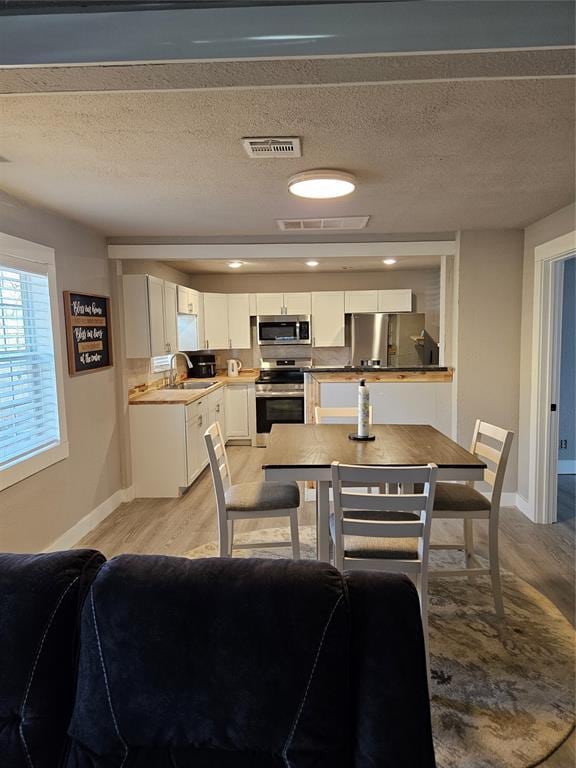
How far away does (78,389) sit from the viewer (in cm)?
361

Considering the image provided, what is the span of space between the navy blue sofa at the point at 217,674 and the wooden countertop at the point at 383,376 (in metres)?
3.16

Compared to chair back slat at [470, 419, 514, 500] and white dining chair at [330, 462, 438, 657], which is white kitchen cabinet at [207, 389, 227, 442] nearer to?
chair back slat at [470, 419, 514, 500]

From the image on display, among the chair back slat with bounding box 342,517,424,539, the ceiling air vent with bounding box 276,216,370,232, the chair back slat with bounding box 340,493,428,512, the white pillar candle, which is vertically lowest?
the chair back slat with bounding box 342,517,424,539

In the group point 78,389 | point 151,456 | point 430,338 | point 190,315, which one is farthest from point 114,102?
point 430,338

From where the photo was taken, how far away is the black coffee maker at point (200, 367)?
6.41m

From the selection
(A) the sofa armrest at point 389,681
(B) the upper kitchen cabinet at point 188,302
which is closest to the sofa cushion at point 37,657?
(A) the sofa armrest at point 389,681

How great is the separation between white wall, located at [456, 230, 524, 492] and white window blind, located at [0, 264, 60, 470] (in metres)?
3.19

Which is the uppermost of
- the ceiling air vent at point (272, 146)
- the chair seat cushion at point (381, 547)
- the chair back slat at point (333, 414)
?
the ceiling air vent at point (272, 146)

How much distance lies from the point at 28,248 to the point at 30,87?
5.46ft

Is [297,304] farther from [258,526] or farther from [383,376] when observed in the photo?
[258,526]

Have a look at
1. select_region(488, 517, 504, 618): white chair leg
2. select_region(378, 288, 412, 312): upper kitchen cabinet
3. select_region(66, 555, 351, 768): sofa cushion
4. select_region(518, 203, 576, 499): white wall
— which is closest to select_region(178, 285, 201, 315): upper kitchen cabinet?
select_region(378, 288, 412, 312): upper kitchen cabinet

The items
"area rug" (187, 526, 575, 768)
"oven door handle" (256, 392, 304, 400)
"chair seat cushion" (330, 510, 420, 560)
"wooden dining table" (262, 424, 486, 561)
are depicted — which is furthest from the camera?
"oven door handle" (256, 392, 304, 400)

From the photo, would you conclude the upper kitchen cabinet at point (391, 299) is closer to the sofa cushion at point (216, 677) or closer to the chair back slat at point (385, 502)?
the chair back slat at point (385, 502)

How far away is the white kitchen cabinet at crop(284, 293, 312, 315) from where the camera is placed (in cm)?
640
